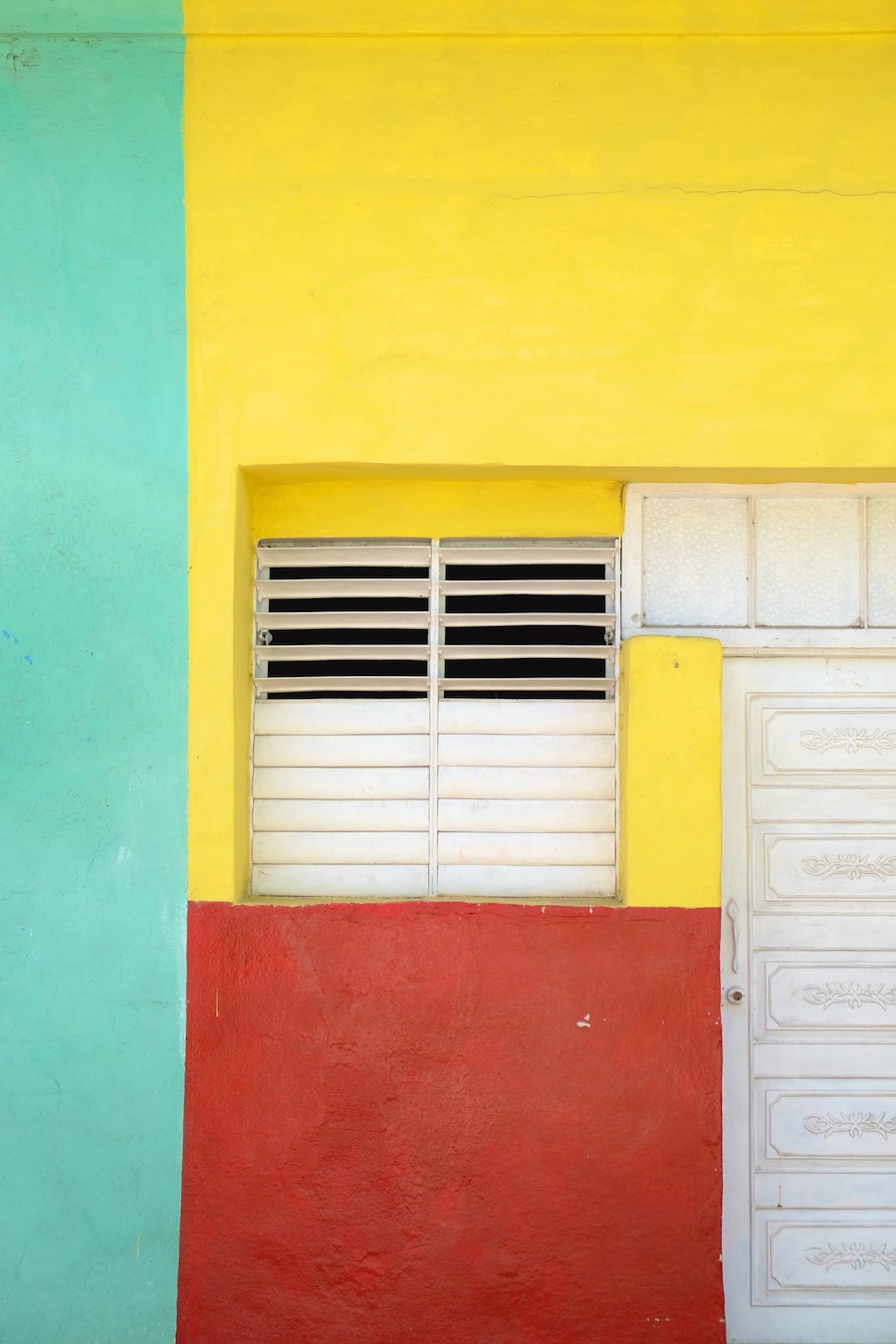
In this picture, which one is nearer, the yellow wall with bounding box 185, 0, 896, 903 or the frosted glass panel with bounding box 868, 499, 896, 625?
the yellow wall with bounding box 185, 0, 896, 903

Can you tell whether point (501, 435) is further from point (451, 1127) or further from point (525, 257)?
point (451, 1127)

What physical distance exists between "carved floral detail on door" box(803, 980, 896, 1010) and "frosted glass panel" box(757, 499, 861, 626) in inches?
47.9

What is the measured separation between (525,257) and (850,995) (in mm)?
2643

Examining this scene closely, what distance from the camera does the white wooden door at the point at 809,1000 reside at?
12.0ft

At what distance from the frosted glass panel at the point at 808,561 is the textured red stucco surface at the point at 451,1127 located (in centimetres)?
110

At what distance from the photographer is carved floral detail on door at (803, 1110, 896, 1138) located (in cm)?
367

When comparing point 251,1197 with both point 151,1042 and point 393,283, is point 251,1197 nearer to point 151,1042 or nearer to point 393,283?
point 151,1042

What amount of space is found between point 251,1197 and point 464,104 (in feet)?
11.5

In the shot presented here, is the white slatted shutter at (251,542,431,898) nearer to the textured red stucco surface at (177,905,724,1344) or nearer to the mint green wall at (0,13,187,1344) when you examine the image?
the textured red stucco surface at (177,905,724,1344)

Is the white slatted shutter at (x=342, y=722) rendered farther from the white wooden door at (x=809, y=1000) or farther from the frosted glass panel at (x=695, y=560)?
the white wooden door at (x=809, y=1000)

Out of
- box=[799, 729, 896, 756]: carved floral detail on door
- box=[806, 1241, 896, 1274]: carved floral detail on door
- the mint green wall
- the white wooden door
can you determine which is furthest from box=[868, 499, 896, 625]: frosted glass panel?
the mint green wall

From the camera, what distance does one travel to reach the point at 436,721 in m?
3.72

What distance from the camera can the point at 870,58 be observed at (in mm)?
3551

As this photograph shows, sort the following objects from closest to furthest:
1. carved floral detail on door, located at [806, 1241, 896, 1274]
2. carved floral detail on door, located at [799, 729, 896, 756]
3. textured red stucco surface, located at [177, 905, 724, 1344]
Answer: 1. textured red stucco surface, located at [177, 905, 724, 1344]
2. carved floral detail on door, located at [806, 1241, 896, 1274]
3. carved floral detail on door, located at [799, 729, 896, 756]
